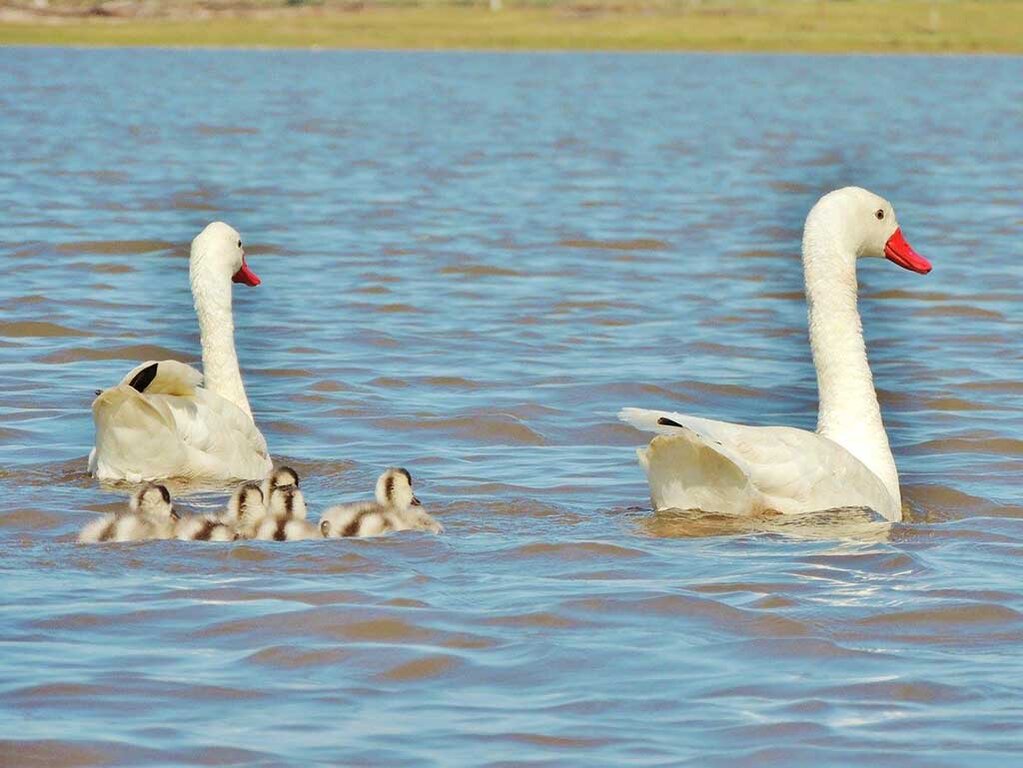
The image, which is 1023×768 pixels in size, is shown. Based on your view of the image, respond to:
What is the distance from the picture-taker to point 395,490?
9.60 metres

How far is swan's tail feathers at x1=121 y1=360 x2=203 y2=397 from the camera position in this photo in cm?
1048

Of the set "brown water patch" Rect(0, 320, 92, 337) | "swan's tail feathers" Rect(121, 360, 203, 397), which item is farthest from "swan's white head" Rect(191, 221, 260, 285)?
"brown water patch" Rect(0, 320, 92, 337)

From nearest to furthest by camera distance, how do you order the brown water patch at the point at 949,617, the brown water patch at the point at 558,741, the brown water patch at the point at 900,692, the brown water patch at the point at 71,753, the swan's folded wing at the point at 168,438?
the brown water patch at the point at 71,753 < the brown water patch at the point at 558,741 < the brown water patch at the point at 900,692 < the brown water patch at the point at 949,617 < the swan's folded wing at the point at 168,438

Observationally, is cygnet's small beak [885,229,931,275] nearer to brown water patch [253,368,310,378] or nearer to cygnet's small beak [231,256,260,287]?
cygnet's small beak [231,256,260,287]

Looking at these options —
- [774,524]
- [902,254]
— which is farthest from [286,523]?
[902,254]

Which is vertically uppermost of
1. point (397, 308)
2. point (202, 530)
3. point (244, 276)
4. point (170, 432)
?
point (244, 276)

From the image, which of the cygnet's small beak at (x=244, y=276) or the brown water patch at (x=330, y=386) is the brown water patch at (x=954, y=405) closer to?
the brown water patch at (x=330, y=386)

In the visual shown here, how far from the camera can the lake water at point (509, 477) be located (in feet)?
23.1

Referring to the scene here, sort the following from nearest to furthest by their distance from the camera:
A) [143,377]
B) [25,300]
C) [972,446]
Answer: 1. [143,377]
2. [972,446]
3. [25,300]

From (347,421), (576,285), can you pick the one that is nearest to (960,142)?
(576,285)

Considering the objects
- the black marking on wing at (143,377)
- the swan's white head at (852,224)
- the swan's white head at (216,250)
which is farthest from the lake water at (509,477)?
the swan's white head at (852,224)

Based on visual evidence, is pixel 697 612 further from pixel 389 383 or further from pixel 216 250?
pixel 389 383

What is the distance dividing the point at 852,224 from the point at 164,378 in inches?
146

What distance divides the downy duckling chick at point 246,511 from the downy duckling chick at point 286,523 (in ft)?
0.12
